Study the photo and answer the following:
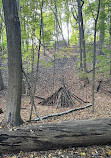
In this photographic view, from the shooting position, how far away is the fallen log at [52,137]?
117 inches

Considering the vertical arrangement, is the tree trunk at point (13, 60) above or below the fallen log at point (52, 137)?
above

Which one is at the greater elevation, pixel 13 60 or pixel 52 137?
pixel 13 60

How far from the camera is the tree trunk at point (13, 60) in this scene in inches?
184

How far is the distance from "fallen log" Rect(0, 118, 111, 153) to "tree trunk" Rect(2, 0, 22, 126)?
1.71m

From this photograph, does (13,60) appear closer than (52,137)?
No

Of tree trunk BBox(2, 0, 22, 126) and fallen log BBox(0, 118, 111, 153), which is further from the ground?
tree trunk BBox(2, 0, 22, 126)

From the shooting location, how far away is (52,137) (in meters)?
3.05

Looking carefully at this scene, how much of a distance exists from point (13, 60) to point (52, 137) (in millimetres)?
3048

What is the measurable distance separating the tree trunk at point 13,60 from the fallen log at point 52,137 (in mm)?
1708

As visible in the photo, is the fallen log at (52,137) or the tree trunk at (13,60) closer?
the fallen log at (52,137)

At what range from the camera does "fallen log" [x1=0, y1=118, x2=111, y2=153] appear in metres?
2.98

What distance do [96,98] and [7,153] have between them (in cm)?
831

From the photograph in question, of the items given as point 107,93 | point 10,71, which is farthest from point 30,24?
point 107,93

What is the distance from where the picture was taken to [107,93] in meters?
11.3
